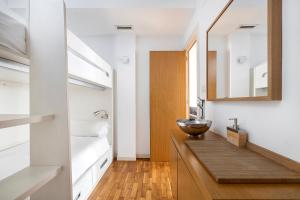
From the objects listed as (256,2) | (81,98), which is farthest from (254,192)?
(81,98)

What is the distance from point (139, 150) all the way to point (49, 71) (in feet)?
9.15

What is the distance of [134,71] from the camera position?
350 cm

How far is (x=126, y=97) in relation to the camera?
3.48m

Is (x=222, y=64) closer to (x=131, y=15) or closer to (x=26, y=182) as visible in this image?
(x=26, y=182)

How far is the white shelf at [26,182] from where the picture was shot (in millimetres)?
818

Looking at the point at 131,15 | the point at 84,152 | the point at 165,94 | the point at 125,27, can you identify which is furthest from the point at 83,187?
the point at 125,27

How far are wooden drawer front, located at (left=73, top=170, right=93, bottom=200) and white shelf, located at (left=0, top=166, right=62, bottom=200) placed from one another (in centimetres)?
80

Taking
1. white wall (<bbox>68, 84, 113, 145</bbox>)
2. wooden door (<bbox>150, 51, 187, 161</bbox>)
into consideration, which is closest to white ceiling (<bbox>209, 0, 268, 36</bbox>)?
wooden door (<bbox>150, 51, 187, 161</bbox>)

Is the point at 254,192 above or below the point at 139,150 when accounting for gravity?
above

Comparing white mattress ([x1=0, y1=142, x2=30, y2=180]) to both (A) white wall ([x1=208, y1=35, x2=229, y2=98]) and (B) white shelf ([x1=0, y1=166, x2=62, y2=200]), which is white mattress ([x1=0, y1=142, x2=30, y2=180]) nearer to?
(B) white shelf ([x1=0, y1=166, x2=62, y2=200])

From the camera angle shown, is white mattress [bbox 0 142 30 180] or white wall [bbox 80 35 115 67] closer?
white mattress [bbox 0 142 30 180]

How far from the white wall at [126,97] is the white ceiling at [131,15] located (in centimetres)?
30

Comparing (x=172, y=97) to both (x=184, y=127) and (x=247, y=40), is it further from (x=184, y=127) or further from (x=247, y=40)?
(x=247, y=40)

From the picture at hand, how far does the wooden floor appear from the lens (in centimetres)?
221
